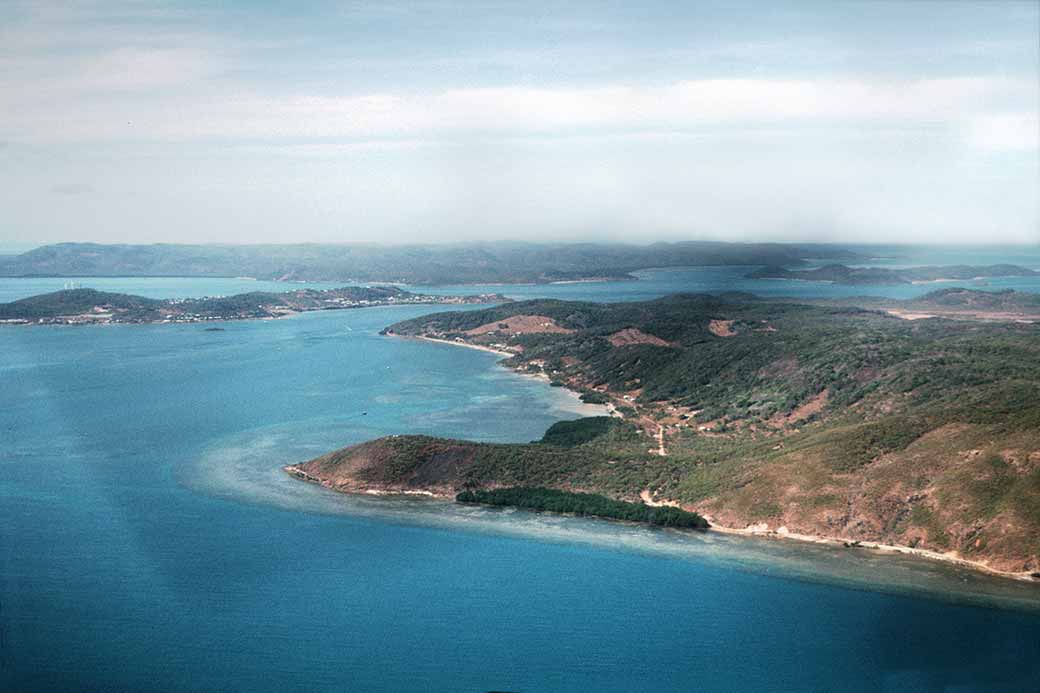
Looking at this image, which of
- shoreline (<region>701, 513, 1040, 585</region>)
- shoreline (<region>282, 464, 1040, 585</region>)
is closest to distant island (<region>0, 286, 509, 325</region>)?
shoreline (<region>282, 464, 1040, 585</region>)

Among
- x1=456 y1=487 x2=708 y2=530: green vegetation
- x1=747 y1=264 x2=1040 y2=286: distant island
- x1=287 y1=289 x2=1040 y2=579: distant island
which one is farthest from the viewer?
x1=747 y1=264 x2=1040 y2=286: distant island

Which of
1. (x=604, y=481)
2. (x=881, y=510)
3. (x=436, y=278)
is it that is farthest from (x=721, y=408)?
(x=436, y=278)

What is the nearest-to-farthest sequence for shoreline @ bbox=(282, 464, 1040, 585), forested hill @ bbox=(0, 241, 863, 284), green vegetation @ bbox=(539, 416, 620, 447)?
1. shoreline @ bbox=(282, 464, 1040, 585)
2. green vegetation @ bbox=(539, 416, 620, 447)
3. forested hill @ bbox=(0, 241, 863, 284)

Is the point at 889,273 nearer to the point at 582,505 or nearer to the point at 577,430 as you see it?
the point at 577,430

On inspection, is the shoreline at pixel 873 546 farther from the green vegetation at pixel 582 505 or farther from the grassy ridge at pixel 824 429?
the green vegetation at pixel 582 505

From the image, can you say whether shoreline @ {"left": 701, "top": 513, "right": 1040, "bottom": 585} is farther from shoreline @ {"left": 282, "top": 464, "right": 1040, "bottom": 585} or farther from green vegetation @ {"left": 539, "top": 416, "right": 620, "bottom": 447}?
green vegetation @ {"left": 539, "top": 416, "right": 620, "bottom": 447}

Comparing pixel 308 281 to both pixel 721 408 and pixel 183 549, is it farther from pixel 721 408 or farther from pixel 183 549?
pixel 183 549
